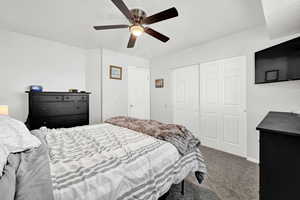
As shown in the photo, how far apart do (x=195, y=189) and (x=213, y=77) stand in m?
2.33

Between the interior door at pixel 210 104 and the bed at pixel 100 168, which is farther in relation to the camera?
the interior door at pixel 210 104

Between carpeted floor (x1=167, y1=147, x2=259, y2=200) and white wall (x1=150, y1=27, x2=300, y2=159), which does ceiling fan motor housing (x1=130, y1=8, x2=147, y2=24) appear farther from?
carpeted floor (x1=167, y1=147, x2=259, y2=200)

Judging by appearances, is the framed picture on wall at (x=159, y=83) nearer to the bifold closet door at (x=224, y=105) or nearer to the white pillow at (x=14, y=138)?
the bifold closet door at (x=224, y=105)

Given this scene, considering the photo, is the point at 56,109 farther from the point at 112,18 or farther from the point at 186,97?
the point at 186,97

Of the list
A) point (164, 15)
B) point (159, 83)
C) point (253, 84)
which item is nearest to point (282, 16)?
point (253, 84)

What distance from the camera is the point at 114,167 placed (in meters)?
0.95

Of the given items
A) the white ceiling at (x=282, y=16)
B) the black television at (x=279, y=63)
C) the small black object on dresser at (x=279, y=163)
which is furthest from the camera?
the black television at (x=279, y=63)

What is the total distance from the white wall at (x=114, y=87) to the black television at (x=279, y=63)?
3139 mm

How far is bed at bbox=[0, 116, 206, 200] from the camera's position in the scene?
727 mm

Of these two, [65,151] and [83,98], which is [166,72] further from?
[65,151]

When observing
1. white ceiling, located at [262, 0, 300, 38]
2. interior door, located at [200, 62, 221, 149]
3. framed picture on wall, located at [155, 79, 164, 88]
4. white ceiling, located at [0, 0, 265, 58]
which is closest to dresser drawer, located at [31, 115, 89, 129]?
white ceiling, located at [0, 0, 265, 58]

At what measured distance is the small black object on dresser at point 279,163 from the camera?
867mm

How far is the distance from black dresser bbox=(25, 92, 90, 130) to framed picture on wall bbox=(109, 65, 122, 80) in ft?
3.26

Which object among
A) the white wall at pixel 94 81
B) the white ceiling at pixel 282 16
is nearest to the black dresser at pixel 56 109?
the white wall at pixel 94 81
